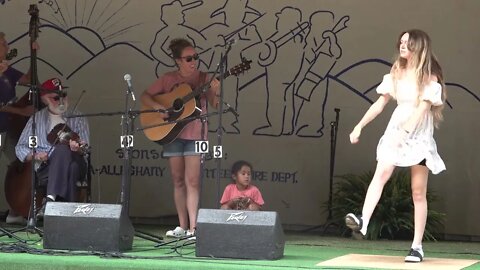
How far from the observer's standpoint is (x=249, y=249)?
20.9ft

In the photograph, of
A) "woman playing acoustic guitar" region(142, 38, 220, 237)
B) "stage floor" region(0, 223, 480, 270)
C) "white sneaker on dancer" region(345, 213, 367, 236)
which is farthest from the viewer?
"woman playing acoustic guitar" region(142, 38, 220, 237)

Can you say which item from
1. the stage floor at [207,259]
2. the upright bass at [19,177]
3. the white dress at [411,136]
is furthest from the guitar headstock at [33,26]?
the white dress at [411,136]

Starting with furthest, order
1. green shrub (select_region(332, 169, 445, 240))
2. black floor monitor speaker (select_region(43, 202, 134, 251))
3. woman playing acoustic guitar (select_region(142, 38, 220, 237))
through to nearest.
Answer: green shrub (select_region(332, 169, 445, 240)), woman playing acoustic guitar (select_region(142, 38, 220, 237)), black floor monitor speaker (select_region(43, 202, 134, 251))

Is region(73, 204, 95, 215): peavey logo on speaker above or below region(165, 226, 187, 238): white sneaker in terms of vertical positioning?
above

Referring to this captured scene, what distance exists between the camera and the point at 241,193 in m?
8.28

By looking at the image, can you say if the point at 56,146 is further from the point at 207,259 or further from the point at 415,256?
the point at 415,256

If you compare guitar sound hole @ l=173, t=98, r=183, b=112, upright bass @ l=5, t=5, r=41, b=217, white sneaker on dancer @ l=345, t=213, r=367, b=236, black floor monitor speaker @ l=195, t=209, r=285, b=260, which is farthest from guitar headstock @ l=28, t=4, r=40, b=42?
white sneaker on dancer @ l=345, t=213, r=367, b=236

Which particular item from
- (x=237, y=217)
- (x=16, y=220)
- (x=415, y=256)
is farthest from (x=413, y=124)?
(x=16, y=220)

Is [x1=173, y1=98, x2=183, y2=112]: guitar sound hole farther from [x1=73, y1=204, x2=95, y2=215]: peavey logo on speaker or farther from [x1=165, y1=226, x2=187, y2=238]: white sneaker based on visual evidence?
[x1=73, y1=204, x2=95, y2=215]: peavey logo on speaker

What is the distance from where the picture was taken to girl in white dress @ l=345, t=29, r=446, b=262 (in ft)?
20.9

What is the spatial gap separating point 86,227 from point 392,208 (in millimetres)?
2902

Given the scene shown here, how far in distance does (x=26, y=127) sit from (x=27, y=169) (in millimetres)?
399

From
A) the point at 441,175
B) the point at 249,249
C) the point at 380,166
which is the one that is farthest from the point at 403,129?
the point at 441,175

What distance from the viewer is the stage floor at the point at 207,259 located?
6.17 m
